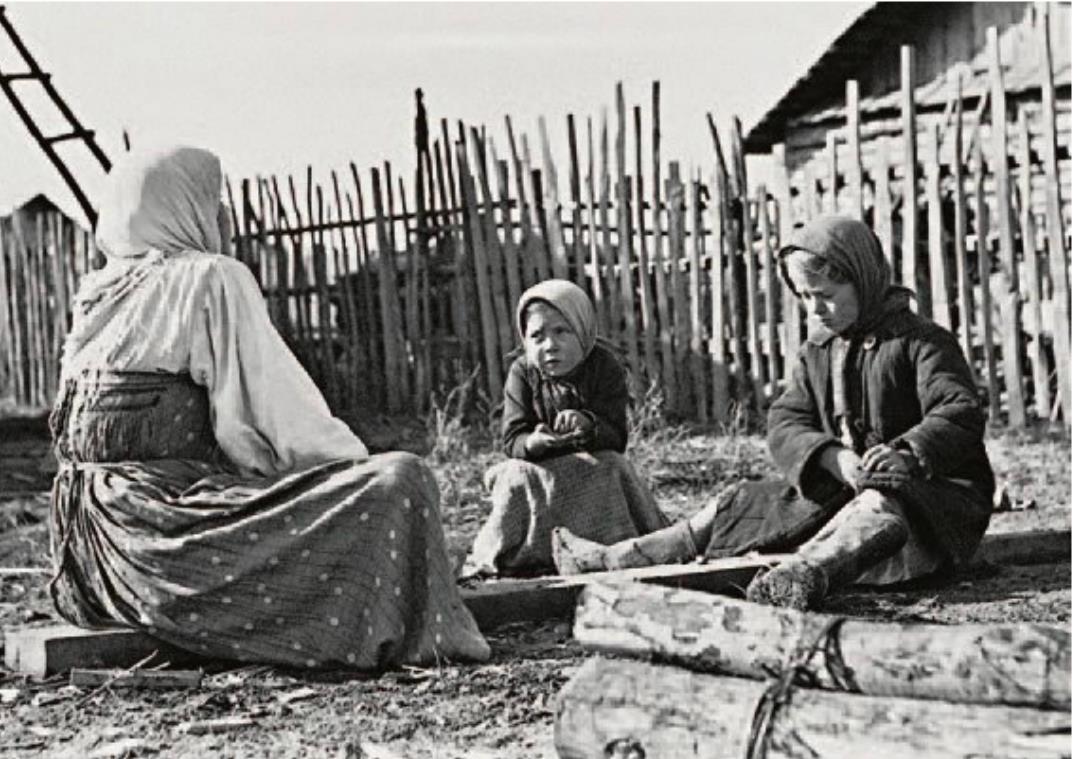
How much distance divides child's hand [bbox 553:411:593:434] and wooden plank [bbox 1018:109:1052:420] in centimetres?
574

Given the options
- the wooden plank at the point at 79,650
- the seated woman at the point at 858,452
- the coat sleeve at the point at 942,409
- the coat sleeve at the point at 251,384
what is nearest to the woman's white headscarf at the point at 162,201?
the coat sleeve at the point at 251,384

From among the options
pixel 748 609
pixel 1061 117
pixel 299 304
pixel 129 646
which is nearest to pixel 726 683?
pixel 748 609

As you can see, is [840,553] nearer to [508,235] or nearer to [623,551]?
[623,551]

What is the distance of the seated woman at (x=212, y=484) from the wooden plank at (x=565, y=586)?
62cm

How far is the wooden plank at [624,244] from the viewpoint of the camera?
14.0m

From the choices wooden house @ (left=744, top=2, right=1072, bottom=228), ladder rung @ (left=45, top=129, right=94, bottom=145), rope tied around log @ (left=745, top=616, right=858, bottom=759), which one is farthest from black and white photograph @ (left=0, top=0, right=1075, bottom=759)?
wooden house @ (left=744, top=2, right=1072, bottom=228)

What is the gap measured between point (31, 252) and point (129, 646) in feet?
49.2

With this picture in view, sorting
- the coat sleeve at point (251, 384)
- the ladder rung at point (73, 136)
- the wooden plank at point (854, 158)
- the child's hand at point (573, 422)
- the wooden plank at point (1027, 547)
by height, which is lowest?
the wooden plank at point (1027, 547)

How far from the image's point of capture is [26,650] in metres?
5.94

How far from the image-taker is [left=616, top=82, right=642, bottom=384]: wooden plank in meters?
14.0

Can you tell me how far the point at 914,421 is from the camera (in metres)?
7.17

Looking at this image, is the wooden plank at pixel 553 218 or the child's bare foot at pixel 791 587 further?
the wooden plank at pixel 553 218

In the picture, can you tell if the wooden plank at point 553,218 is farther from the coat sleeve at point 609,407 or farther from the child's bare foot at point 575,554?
the child's bare foot at point 575,554

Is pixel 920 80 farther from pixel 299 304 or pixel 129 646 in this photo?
pixel 129 646
